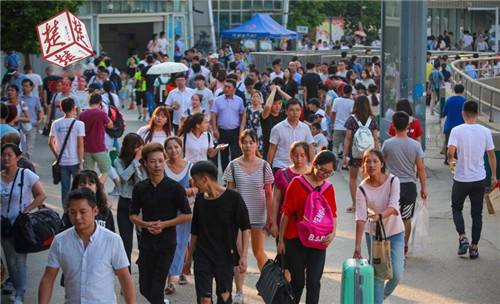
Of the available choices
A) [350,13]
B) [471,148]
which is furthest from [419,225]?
[350,13]

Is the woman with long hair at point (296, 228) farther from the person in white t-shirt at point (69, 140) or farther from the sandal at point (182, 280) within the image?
the person in white t-shirt at point (69, 140)

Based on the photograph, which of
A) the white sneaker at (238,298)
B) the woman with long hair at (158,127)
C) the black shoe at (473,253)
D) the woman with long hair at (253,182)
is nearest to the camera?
the white sneaker at (238,298)

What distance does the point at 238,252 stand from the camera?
26.3 ft

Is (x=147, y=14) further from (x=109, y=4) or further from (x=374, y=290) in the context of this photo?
(x=374, y=290)

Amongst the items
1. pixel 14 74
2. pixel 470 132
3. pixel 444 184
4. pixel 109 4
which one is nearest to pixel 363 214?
pixel 470 132

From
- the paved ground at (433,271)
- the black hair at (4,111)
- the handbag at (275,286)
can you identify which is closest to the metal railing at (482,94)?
the paved ground at (433,271)

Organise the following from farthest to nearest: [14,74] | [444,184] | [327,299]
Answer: [14,74], [444,184], [327,299]

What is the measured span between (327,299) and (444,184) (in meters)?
6.77

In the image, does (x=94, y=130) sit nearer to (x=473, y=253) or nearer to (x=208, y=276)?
(x=473, y=253)

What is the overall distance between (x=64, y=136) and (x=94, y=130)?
2.59 feet

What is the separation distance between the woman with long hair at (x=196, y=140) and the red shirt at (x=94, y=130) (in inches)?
96.0

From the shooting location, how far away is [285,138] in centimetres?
1146

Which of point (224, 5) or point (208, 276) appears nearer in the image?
point (208, 276)

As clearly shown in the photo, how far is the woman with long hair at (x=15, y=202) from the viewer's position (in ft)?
29.5
